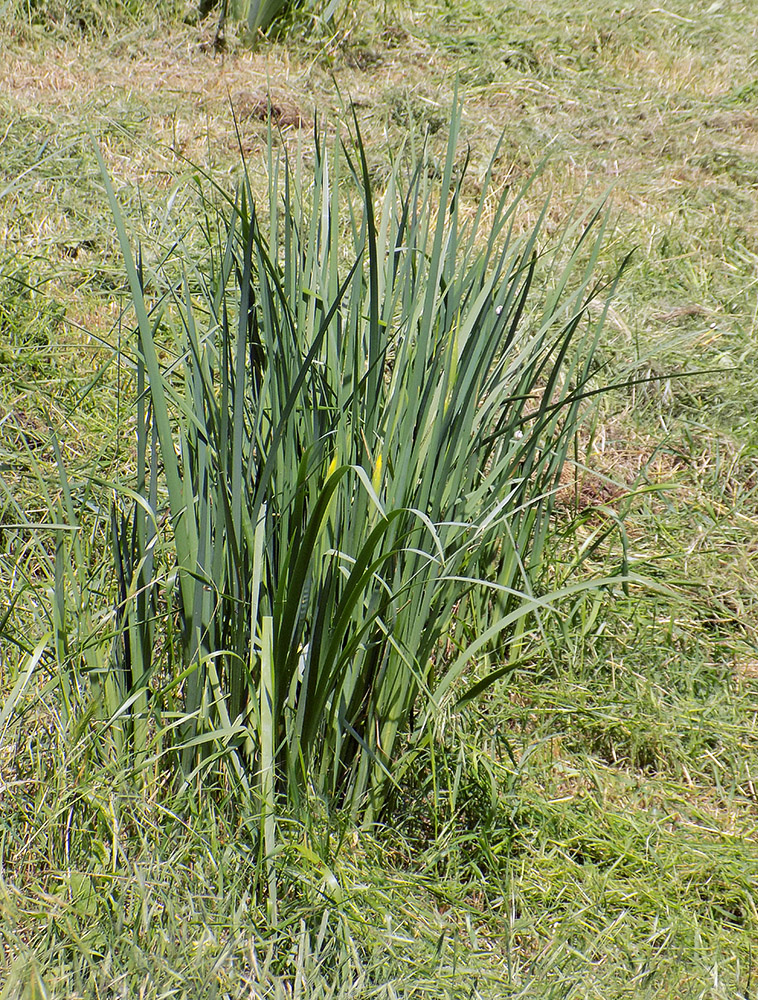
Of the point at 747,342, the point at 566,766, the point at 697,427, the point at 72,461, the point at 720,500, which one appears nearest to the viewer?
the point at 566,766

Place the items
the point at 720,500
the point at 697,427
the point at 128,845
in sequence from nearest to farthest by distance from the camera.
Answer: the point at 128,845 → the point at 720,500 → the point at 697,427

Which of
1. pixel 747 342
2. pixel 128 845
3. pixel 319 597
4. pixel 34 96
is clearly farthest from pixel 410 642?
pixel 34 96

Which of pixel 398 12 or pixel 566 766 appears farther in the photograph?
pixel 398 12

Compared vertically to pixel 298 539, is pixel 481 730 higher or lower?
lower

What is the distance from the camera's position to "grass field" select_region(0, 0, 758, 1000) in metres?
1.21

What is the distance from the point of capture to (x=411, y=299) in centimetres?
148

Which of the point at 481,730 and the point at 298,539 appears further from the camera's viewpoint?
the point at 481,730

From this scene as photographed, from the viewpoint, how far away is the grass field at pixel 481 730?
47.8 inches

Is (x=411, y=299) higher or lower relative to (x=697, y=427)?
higher

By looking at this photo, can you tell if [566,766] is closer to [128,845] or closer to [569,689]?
[569,689]

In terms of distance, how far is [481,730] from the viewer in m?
→ 1.60

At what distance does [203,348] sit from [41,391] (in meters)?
1.00

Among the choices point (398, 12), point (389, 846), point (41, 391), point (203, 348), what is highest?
point (398, 12)

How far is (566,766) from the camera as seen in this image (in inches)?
63.7
